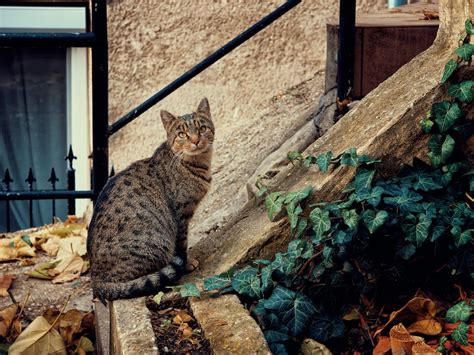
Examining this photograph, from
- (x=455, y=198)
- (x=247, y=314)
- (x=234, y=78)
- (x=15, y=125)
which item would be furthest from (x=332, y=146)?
(x=15, y=125)

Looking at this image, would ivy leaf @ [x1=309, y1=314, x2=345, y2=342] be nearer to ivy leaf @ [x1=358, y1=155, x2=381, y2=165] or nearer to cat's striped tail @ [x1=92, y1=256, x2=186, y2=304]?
ivy leaf @ [x1=358, y1=155, x2=381, y2=165]

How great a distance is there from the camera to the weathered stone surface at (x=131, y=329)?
341 centimetres

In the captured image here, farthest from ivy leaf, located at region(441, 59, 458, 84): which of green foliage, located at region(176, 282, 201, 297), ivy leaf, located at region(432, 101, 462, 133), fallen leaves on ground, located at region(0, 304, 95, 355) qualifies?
fallen leaves on ground, located at region(0, 304, 95, 355)

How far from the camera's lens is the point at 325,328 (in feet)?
11.8

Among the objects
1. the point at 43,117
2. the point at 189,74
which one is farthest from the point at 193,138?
the point at 43,117

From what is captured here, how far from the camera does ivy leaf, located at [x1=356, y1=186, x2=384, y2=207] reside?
361cm

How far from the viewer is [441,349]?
348cm

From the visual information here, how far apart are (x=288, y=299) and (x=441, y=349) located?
0.61 m

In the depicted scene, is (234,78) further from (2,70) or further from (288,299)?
(288,299)

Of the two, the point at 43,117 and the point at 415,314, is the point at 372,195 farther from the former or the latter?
the point at 43,117

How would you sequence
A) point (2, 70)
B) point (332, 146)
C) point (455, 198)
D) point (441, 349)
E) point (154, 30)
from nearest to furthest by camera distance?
1. point (441, 349)
2. point (455, 198)
3. point (332, 146)
4. point (154, 30)
5. point (2, 70)

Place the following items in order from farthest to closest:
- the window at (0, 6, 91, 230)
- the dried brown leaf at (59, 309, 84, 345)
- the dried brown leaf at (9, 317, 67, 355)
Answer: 1. the window at (0, 6, 91, 230)
2. the dried brown leaf at (59, 309, 84, 345)
3. the dried brown leaf at (9, 317, 67, 355)

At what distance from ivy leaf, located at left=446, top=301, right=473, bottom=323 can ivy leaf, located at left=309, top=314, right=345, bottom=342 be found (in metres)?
0.41

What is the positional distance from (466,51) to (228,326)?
1.52 metres
